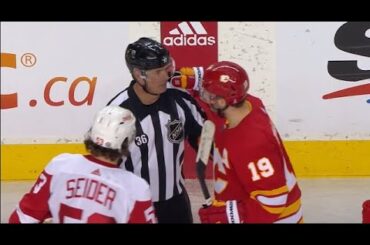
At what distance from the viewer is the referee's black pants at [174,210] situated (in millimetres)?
3416

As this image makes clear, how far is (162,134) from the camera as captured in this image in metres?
3.36

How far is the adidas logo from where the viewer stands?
238 inches

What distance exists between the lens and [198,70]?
11.0 feet

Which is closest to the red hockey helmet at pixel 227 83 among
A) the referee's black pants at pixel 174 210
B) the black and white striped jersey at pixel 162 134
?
the black and white striped jersey at pixel 162 134

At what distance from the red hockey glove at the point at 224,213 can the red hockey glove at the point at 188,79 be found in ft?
2.37

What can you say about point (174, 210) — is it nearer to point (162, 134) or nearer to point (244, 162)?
point (162, 134)

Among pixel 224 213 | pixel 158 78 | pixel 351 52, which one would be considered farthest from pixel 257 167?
pixel 351 52

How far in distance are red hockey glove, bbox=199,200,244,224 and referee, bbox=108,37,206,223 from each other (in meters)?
0.60

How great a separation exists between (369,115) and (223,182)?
11.6 ft

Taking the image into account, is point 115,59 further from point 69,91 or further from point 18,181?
point 18,181

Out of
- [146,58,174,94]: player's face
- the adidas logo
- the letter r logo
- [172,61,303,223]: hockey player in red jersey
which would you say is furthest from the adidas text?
[172,61,303,223]: hockey player in red jersey

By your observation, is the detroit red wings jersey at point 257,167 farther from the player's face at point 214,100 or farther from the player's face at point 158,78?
the player's face at point 158,78
